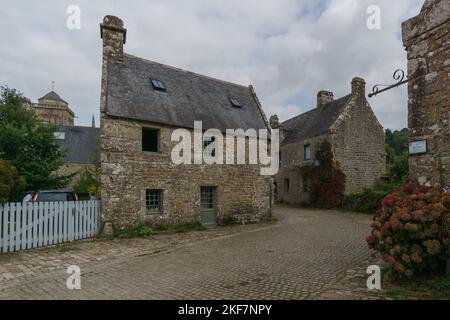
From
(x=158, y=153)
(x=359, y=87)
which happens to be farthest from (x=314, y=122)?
(x=158, y=153)

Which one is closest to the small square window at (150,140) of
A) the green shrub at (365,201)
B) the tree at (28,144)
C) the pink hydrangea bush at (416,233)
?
the tree at (28,144)

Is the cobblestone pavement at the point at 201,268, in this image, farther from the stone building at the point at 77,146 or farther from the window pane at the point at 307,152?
the stone building at the point at 77,146

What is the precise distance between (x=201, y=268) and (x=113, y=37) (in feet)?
34.9

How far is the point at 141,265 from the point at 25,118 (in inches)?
456

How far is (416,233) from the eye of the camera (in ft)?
15.8

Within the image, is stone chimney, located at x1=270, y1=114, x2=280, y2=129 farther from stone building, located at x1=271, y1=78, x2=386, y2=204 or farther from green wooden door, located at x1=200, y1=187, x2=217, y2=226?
green wooden door, located at x1=200, y1=187, x2=217, y2=226

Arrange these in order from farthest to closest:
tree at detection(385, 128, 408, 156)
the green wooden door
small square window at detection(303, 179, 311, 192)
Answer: tree at detection(385, 128, 408, 156)
small square window at detection(303, 179, 311, 192)
the green wooden door

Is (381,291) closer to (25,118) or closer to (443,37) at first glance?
(443,37)

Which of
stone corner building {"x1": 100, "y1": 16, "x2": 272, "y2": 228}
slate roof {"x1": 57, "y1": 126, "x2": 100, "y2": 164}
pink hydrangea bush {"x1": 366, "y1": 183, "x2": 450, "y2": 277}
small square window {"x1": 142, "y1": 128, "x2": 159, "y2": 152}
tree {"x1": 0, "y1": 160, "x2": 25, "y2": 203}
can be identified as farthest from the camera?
slate roof {"x1": 57, "y1": 126, "x2": 100, "y2": 164}

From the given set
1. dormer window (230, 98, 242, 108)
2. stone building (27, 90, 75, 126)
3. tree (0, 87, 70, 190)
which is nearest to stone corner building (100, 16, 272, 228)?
dormer window (230, 98, 242, 108)

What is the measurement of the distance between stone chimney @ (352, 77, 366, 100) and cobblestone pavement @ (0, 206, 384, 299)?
549 inches

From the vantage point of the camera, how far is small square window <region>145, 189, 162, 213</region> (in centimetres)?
1179

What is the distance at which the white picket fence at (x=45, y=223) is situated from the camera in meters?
8.31
